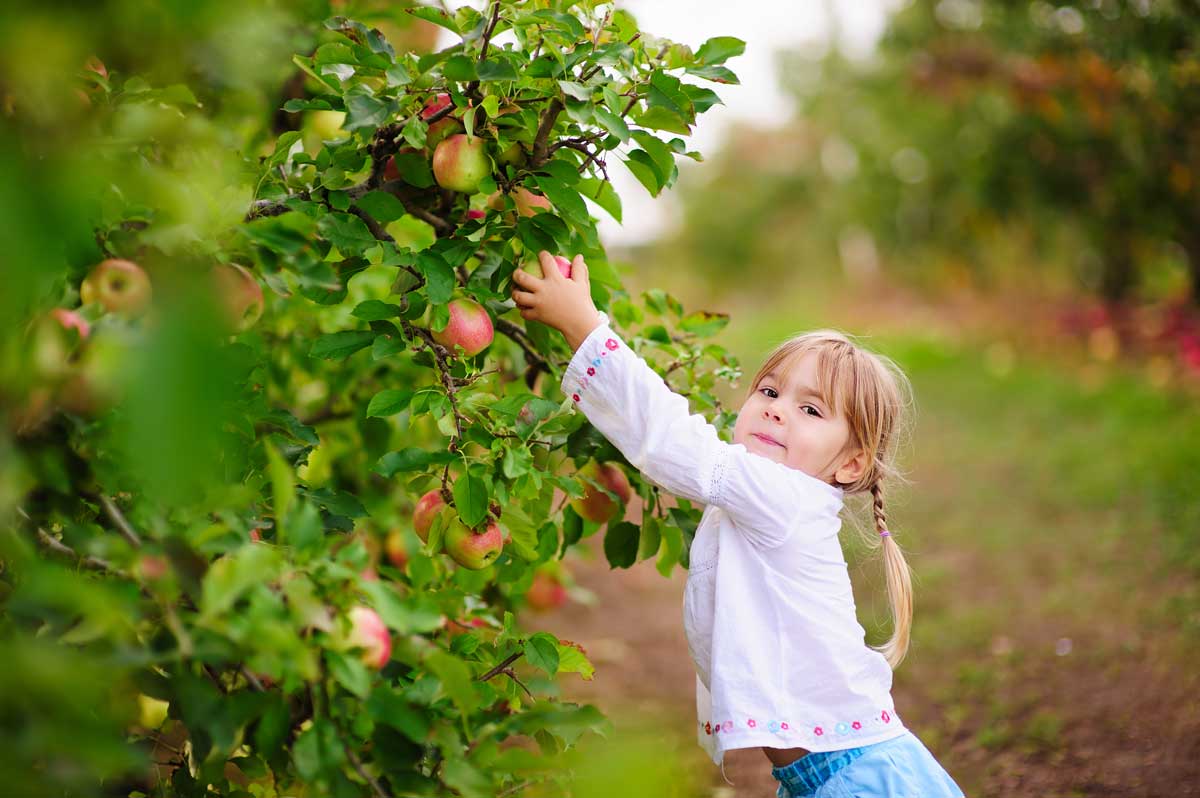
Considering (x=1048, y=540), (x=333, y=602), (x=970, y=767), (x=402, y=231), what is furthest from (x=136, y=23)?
(x=1048, y=540)

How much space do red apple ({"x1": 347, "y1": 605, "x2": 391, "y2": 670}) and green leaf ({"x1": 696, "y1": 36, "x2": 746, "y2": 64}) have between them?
2.76 ft

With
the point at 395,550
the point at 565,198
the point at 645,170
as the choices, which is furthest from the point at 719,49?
the point at 395,550

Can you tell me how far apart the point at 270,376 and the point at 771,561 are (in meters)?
1.04

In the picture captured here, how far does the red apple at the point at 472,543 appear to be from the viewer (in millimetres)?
1328

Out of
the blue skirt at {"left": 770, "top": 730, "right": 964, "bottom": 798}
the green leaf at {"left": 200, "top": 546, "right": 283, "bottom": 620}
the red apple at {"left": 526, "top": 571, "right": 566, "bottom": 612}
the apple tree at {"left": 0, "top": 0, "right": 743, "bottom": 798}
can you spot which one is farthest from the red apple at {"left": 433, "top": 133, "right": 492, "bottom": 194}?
the red apple at {"left": 526, "top": 571, "right": 566, "bottom": 612}

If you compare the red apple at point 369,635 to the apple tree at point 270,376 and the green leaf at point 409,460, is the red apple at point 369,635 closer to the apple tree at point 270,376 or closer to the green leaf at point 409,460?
the apple tree at point 270,376

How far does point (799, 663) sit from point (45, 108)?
1.19m

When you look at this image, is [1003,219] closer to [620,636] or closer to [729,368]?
[620,636]

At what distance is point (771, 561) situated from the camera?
4.82 ft

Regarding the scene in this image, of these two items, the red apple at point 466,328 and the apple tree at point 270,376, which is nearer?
the apple tree at point 270,376

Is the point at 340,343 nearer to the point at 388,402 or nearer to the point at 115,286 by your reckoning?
the point at 388,402

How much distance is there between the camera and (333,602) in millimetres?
935

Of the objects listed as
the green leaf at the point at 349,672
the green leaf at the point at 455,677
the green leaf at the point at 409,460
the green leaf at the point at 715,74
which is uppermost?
the green leaf at the point at 715,74

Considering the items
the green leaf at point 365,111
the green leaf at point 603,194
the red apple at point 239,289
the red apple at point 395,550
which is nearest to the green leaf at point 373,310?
the red apple at point 239,289
